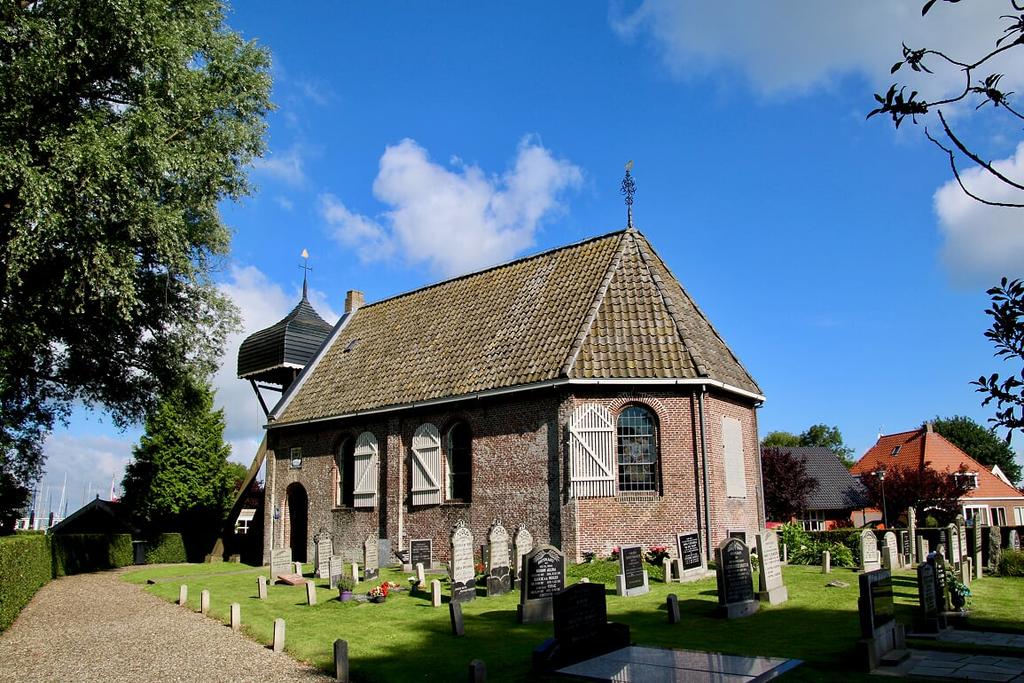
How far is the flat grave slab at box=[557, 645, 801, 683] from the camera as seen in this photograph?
914 cm

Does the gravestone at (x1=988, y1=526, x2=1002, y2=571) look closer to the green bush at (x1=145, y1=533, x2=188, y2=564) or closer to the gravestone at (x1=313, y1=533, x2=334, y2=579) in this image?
the gravestone at (x1=313, y1=533, x2=334, y2=579)

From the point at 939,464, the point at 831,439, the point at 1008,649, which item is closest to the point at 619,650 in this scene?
the point at 1008,649

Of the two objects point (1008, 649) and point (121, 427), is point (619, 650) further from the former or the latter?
point (121, 427)

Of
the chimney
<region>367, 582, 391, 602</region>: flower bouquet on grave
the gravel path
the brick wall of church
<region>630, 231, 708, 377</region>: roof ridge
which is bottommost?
the gravel path

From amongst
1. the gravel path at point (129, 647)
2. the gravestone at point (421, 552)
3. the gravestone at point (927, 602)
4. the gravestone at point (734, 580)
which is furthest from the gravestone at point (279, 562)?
the gravestone at point (927, 602)

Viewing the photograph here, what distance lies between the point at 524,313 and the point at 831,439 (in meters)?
84.8

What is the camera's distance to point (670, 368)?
20.7 meters

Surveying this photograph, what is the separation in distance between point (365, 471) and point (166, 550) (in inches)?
496

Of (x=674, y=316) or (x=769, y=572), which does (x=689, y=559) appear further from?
(x=674, y=316)

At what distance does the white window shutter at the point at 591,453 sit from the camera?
20.0 metres

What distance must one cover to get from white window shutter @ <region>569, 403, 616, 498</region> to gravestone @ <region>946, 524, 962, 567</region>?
7898 mm

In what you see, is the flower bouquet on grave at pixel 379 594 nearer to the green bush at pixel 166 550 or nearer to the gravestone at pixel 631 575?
the gravestone at pixel 631 575

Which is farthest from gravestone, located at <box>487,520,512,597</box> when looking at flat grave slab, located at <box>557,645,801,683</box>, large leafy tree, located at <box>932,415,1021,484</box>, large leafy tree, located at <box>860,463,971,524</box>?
large leafy tree, located at <box>932,415,1021,484</box>

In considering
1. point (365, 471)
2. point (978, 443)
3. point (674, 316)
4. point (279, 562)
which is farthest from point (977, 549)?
point (978, 443)
